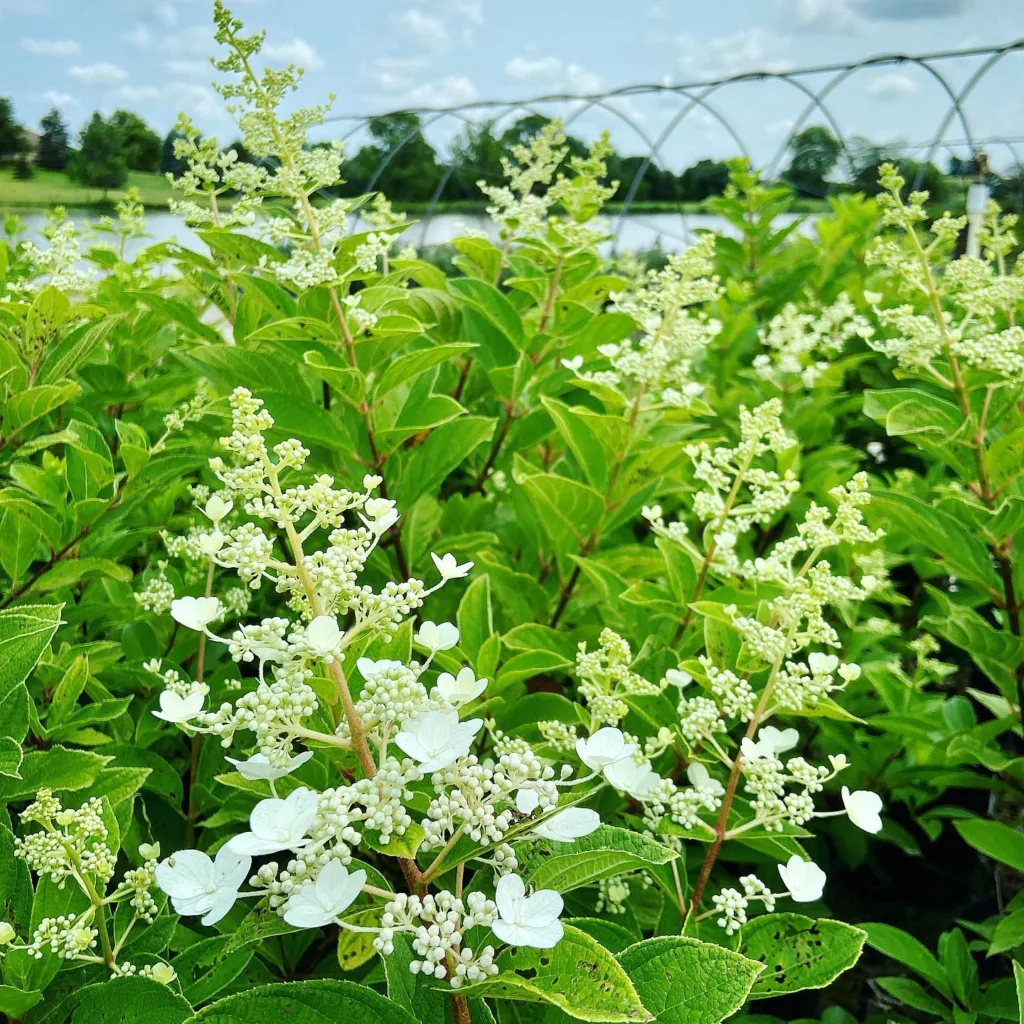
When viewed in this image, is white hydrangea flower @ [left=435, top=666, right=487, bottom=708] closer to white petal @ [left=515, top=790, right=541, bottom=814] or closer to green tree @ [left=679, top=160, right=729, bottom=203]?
white petal @ [left=515, top=790, right=541, bottom=814]

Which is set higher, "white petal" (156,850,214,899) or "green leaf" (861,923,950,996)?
"white petal" (156,850,214,899)

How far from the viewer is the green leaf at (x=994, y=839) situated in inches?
60.1

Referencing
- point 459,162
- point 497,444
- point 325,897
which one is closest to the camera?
point 325,897

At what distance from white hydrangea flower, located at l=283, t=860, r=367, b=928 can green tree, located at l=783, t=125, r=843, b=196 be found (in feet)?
30.6

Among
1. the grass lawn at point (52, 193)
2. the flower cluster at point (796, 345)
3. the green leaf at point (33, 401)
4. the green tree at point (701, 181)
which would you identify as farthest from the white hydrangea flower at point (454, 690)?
the green tree at point (701, 181)

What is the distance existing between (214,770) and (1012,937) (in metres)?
1.33

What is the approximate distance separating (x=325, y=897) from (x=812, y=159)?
9900mm

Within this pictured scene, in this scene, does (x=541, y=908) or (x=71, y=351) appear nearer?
(x=541, y=908)

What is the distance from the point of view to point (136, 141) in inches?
217

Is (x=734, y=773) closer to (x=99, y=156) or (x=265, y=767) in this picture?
(x=265, y=767)

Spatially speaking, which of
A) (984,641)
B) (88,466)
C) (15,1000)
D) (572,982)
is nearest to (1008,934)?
(984,641)

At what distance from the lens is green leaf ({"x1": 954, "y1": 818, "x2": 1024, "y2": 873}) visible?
1.53 m

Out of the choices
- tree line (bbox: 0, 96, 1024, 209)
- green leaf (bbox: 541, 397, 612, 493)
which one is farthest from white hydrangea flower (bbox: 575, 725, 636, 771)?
tree line (bbox: 0, 96, 1024, 209)

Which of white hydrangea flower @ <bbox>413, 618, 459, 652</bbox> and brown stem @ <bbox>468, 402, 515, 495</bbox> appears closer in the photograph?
white hydrangea flower @ <bbox>413, 618, 459, 652</bbox>
